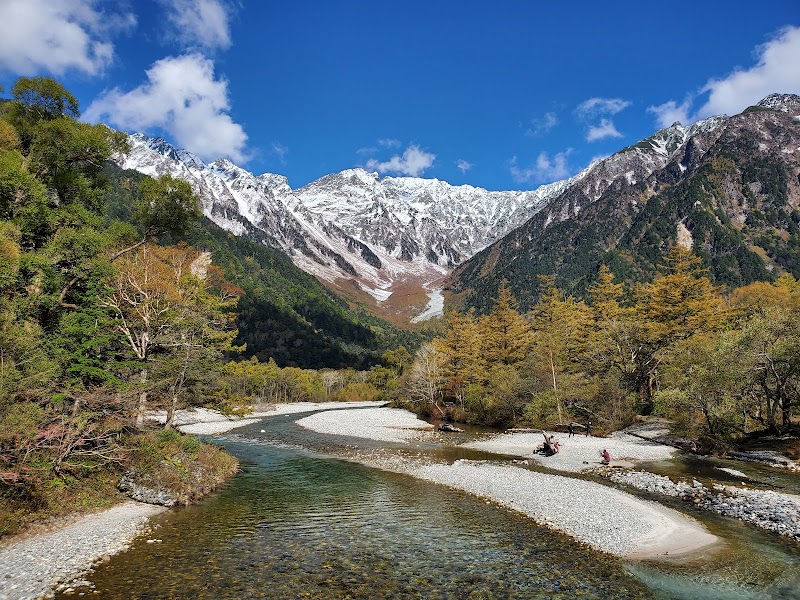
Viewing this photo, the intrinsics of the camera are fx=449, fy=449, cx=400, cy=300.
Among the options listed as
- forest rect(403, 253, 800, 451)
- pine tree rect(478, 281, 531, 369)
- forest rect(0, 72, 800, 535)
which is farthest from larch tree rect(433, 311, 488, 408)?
forest rect(0, 72, 800, 535)

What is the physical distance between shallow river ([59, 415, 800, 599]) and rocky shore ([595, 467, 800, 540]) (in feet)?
3.69

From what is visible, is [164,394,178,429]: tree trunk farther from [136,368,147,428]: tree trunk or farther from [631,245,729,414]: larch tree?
[631,245,729,414]: larch tree

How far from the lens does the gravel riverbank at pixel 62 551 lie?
12.9m

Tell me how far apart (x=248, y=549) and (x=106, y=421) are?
11.6 meters

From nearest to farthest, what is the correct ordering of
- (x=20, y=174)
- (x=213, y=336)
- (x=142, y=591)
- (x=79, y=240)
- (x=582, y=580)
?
(x=142, y=591)
(x=582, y=580)
(x=20, y=174)
(x=79, y=240)
(x=213, y=336)

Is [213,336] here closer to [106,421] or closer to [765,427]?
[106,421]

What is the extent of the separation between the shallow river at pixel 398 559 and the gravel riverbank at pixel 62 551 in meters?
0.79

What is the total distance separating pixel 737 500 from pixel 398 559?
17732mm

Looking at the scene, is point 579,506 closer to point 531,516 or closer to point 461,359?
point 531,516

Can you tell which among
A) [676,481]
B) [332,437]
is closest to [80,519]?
[676,481]

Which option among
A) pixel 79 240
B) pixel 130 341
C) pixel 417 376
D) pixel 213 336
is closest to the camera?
pixel 79 240

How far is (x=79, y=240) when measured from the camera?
23938mm

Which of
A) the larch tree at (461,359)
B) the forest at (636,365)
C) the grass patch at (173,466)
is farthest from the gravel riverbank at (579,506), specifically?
the larch tree at (461,359)

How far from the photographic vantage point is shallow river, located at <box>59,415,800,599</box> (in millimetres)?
13406
